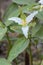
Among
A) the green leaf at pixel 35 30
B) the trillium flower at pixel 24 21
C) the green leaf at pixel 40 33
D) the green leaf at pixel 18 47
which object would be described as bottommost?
the green leaf at pixel 18 47

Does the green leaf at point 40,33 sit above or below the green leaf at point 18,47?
above

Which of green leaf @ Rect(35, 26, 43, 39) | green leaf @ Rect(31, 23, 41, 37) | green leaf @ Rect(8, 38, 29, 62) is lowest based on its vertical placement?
green leaf @ Rect(8, 38, 29, 62)

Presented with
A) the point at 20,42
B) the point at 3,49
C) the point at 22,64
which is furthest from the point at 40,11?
the point at 3,49

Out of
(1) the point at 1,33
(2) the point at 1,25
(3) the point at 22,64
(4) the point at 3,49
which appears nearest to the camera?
(1) the point at 1,33

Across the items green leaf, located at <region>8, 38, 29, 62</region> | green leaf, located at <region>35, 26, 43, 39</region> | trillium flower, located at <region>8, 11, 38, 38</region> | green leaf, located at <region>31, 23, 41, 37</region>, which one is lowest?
green leaf, located at <region>8, 38, 29, 62</region>

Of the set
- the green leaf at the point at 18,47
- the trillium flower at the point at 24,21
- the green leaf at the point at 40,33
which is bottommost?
the green leaf at the point at 18,47

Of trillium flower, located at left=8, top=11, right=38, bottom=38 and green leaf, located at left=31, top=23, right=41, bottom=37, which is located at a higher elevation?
trillium flower, located at left=8, top=11, right=38, bottom=38

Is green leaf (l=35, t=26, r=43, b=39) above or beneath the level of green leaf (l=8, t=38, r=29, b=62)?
above

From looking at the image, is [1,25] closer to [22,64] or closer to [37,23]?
[37,23]

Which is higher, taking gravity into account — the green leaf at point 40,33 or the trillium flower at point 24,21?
the trillium flower at point 24,21

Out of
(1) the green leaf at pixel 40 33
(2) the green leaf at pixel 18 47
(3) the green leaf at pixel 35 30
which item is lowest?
(2) the green leaf at pixel 18 47

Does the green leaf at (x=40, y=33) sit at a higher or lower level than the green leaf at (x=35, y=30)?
lower
